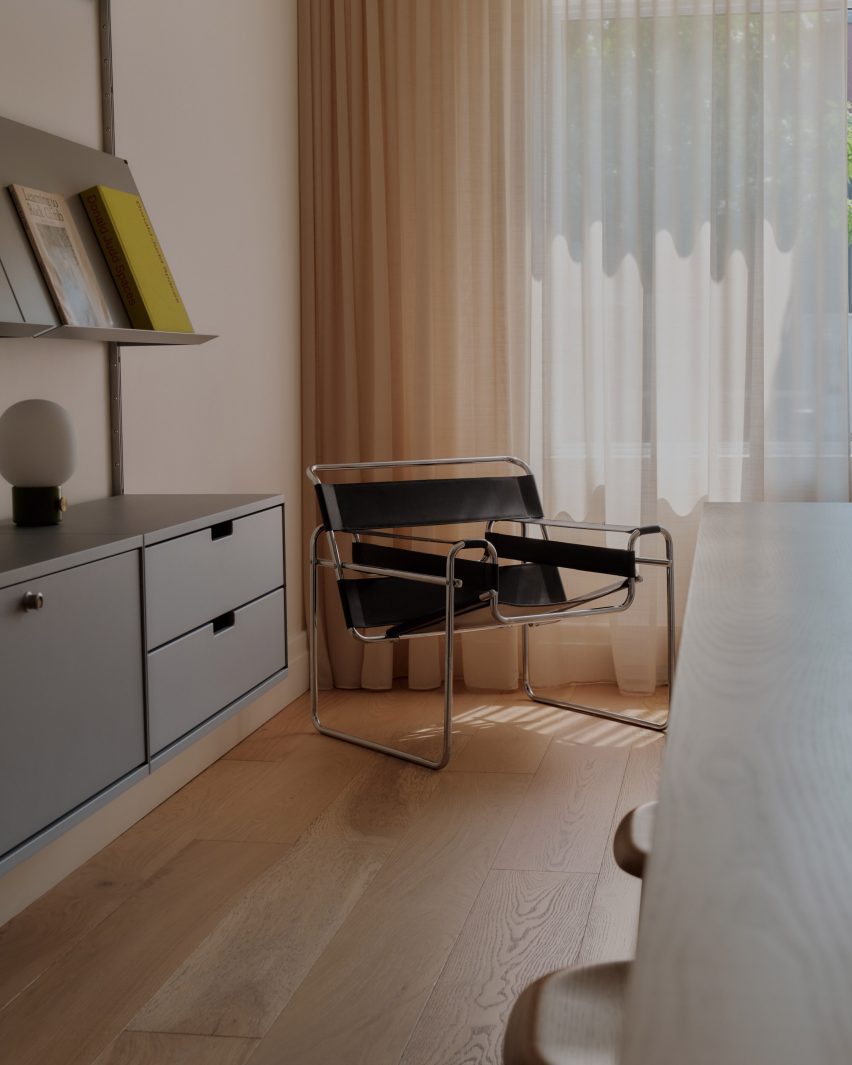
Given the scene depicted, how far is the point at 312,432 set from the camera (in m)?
3.85

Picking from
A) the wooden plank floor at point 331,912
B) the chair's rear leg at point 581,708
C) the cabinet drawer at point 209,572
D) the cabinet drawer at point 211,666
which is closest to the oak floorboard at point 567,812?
the wooden plank floor at point 331,912

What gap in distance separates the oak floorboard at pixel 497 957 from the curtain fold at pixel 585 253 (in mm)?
1588

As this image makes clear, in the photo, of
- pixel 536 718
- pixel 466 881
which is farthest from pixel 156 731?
pixel 536 718

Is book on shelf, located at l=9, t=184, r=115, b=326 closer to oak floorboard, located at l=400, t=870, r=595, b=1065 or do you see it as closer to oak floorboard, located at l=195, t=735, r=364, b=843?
oak floorboard, located at l=195, t=735, r=364, b=843

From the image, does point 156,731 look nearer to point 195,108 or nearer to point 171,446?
point 171,446

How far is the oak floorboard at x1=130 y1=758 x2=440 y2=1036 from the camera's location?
6.01ft

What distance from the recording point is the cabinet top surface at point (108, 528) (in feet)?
5.98

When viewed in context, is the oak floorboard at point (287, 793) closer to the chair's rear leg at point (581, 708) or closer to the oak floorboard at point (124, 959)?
the oak floorboard at point (124, 959)

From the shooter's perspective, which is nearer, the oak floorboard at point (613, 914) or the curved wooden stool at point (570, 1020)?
the curved wooden stool at point (570, 1020)

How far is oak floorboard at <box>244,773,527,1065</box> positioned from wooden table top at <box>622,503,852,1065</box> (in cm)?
102

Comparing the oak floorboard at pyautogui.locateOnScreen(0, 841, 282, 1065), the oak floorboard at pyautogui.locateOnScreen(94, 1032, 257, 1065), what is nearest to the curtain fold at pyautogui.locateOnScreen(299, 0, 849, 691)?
the oak floorboard at pyautogui.locateOnScreen(0, 841, 282, 1065)

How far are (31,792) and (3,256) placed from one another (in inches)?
40.5

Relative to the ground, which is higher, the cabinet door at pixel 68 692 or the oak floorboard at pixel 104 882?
the cabinet door at pixel 68 692

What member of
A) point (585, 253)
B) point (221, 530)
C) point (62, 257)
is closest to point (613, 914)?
point (221, 530)
